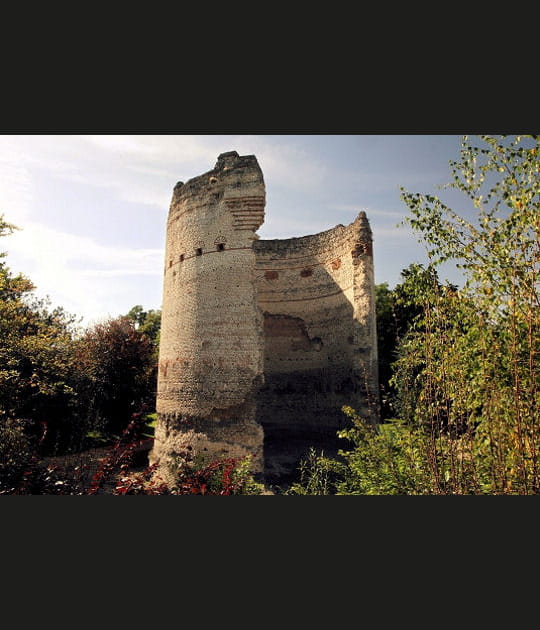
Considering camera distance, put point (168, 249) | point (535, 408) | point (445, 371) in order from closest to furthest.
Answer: point (535, 408), point (445, 371), point (168, 249)

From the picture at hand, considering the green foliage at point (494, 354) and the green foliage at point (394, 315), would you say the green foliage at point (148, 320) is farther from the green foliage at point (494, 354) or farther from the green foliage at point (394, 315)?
the green foliage at point (494, 354)

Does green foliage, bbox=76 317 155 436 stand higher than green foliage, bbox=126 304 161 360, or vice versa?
green foliage, bbox=126 304 161 360

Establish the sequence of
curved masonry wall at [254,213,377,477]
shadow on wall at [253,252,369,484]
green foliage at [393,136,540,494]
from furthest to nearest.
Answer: shadow on wall at [253,252,369,484]
curved masonry wall at [254,213,377,477]
green foliage at [393,136,540,494]

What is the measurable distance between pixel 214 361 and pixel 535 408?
231 inches

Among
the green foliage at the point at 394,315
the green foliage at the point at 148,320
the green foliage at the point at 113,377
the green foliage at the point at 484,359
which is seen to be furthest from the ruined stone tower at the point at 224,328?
the green foliage at the point at 148,320

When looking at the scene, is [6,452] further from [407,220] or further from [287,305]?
[287,305]

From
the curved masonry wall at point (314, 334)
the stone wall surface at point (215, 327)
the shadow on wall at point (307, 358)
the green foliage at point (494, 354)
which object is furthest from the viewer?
the shadow on wall at point (307, 358)

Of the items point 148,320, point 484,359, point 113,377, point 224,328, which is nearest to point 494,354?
point 484,359

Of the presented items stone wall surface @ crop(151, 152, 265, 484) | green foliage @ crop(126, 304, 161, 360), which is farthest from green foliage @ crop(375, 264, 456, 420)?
green foliage @ crop(126, 304, 161, 360)

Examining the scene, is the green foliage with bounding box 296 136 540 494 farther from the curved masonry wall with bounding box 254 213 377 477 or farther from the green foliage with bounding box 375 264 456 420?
the curved masonry wall with bounding box 254 213 377 477

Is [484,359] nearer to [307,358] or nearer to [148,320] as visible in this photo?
[307,358]

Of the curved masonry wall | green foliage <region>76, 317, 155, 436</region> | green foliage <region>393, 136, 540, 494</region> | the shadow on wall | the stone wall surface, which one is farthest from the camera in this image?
green foliage <region>76, 317, 155, 436</region>

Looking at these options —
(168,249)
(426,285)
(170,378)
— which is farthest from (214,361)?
(426,285)

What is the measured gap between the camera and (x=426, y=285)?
5000 mm
